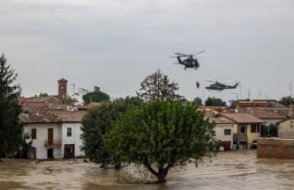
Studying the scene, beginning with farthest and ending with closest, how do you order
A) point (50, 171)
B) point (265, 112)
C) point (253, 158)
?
point (265, 112) < point (253, 158) < point (50, 171)

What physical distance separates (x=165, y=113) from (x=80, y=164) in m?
25.9

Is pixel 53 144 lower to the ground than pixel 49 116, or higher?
lower

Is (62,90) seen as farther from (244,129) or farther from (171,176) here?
(171,176)

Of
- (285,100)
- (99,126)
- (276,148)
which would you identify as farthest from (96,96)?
(99,126)

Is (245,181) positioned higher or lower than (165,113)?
lower

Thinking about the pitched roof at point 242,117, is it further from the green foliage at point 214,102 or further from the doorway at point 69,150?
the green foliage at point 214,102

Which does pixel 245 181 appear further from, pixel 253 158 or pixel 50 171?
pixel 253 158

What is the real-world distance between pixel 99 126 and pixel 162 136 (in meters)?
17.8

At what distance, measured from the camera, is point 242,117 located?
96812 mm

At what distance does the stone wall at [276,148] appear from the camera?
73562 mm

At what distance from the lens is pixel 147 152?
44281mm

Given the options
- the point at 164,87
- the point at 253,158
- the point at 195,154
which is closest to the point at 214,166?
the point at 253,158

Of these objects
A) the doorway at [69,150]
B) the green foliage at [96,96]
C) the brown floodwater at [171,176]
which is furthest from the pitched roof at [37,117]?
the green foliage at [96,96]

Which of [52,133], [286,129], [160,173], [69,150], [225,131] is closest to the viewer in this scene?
[160,173]
